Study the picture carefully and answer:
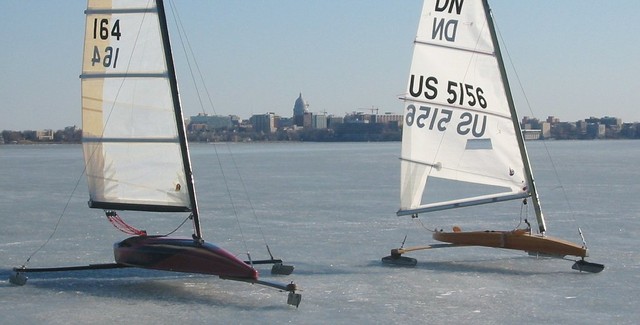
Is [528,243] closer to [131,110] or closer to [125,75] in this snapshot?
[131,110]

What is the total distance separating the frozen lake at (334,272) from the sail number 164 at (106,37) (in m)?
2.75

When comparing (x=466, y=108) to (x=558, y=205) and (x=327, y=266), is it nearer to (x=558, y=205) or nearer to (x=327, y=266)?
(x=327, y=266)

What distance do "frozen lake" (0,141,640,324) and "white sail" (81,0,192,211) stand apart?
118 centimetres

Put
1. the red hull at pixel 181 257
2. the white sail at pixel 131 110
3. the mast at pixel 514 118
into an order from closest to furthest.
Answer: the red hull at pixel 181 257, the white sail at pixel 131 110, the mast at pixel 514 118

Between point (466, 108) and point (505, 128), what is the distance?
2.06ft

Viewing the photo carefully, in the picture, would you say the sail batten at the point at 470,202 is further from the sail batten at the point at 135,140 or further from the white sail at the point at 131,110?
the sail batten at the point at 135,140

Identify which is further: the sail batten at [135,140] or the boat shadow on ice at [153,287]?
the sail batten at [135,140]

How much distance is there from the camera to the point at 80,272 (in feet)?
40.5

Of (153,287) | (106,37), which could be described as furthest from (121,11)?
(153,287)

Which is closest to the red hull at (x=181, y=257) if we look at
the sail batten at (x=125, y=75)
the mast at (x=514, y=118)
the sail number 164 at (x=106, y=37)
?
the sail batten at (x=125, y=75)

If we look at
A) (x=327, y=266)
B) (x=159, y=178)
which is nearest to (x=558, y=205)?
(x=327, y=266)

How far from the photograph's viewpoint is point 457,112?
13531 millimetres

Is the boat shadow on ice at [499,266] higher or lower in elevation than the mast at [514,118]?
lower

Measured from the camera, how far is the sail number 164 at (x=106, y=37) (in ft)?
38.3
